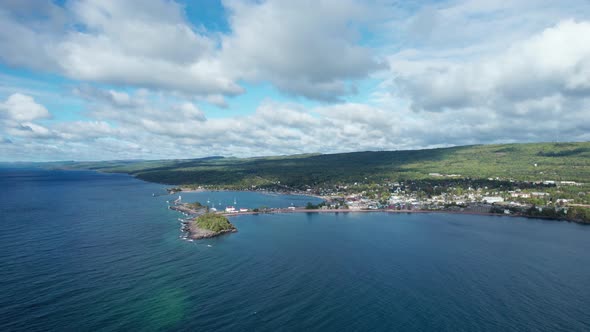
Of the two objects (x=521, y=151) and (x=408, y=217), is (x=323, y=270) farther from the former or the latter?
(x=521, y=151)

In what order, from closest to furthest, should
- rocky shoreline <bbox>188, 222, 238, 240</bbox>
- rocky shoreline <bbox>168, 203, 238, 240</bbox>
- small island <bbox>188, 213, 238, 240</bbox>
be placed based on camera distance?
rocky shoreline <bbox>188, 222, 238, 240</bbox> → rocky shoreline <bbox>168, 203, 238, 240</bbox> → small island <bbox>188, 213, 238, 240</bbox>

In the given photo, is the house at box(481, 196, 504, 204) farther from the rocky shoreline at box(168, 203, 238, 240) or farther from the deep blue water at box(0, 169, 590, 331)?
the rocky shoreline at box(168, 203, 238, 240)

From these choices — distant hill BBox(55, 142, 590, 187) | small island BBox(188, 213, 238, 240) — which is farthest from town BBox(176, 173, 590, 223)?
small island BBox(188, 213, 238, 240)

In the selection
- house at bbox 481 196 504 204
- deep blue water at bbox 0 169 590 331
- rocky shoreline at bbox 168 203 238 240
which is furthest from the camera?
house at bbox 481 196 504 204

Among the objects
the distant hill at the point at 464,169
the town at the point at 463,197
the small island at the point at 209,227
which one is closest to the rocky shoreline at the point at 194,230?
the small island at the point at 209,227

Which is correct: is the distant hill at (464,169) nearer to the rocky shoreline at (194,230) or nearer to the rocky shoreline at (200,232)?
the rocky shoreline at (194,230)

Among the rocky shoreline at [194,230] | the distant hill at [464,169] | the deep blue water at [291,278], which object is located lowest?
the deep blue water at [291,278]
